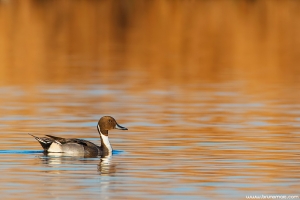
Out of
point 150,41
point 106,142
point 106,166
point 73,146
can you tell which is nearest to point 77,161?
point 73,146

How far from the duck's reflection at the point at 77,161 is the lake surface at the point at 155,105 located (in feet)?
0.09

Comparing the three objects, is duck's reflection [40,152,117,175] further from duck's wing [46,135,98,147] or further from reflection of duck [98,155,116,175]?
duck's wing [46,135,98,147]

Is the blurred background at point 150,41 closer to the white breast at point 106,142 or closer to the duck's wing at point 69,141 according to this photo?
the white breast at point 106,142

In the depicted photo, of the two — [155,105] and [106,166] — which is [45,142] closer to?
[106,166]

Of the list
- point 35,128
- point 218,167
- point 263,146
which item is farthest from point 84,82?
point 218,167

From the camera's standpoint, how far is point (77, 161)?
15094 millimetres

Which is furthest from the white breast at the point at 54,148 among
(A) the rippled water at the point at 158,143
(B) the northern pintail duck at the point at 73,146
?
(A) the rippled water at the point at 158,143

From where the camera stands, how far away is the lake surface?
43.0ft

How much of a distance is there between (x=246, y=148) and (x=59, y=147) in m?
2.49

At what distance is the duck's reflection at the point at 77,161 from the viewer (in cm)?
1434

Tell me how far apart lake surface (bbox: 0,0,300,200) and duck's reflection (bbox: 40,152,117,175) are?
0.03m

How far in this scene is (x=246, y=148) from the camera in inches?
632

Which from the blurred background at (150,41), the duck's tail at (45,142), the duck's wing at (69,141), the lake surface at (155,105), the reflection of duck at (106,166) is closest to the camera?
the lake surface at (155,105)

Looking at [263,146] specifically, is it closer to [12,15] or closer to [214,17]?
[214,17]
